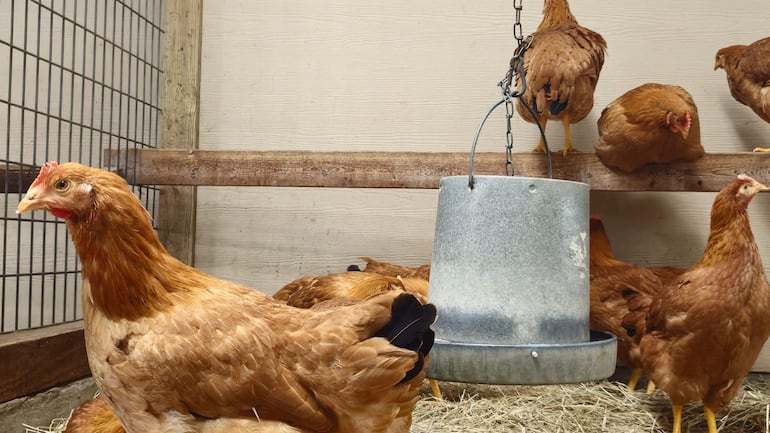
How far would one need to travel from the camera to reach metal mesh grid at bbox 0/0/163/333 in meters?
3.00

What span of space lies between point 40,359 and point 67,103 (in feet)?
4.29

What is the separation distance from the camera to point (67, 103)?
312cm

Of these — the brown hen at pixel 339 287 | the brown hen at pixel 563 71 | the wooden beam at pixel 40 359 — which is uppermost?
the brown hen at pixel 563 71

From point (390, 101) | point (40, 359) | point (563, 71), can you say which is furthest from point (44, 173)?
point (390, 101)

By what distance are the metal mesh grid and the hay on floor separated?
1828 mm

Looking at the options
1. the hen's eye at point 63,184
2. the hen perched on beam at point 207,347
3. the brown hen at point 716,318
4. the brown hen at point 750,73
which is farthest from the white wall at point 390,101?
the hen's eye at point 63,184

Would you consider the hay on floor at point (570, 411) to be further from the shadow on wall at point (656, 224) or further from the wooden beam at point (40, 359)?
the wooden beam at point (40, 359)

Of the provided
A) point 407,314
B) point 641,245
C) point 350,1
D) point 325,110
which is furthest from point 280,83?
point 407,314

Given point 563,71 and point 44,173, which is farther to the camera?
point 563,71

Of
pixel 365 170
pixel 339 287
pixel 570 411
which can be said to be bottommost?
pixel 570 411

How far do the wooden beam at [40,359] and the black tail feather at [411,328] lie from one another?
153cm

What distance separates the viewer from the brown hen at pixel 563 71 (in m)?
2.71

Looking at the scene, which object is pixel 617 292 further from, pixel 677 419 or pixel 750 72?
pixel 750 72

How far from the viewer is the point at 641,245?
3412mm
